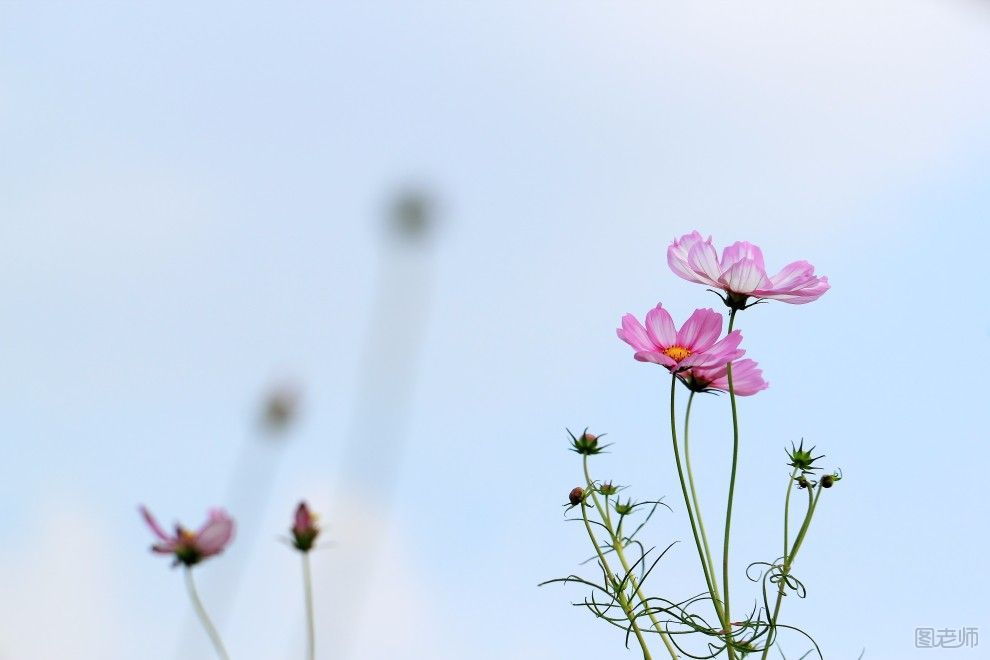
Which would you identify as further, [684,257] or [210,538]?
[684,257]

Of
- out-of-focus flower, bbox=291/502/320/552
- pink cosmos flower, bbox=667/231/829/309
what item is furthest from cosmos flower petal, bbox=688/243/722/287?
out-of-focus flower, bbox=291/502/320/552

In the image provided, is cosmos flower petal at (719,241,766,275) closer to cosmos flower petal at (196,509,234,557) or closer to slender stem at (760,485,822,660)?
slender stem at (760,485,822,660)

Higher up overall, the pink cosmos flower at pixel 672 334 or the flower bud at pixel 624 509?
the pink cosmos flower at pixel 672 334

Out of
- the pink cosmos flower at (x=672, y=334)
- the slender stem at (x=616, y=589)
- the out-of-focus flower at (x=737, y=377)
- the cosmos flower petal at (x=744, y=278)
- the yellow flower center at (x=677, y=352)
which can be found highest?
the cosmos flower petal at (x=744, y=278)

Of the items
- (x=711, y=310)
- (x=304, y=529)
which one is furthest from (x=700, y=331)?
(x=304, y=529)

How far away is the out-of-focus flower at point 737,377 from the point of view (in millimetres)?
788

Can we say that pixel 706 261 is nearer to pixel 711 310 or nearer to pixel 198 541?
pixel 711 310

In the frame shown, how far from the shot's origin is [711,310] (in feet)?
2.66

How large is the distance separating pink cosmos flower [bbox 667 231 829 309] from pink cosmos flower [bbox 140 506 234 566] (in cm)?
39

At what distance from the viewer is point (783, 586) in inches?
29.0

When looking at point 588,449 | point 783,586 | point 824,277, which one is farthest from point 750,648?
point 824,277

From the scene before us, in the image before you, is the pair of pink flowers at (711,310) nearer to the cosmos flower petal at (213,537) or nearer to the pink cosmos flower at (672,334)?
the pink cosmos flower at (672,334)

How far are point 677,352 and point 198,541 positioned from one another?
0.37 m

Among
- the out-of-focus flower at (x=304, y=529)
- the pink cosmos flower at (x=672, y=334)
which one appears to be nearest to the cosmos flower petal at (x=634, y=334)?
the pink cosmos flower at (x=672, y=334)
